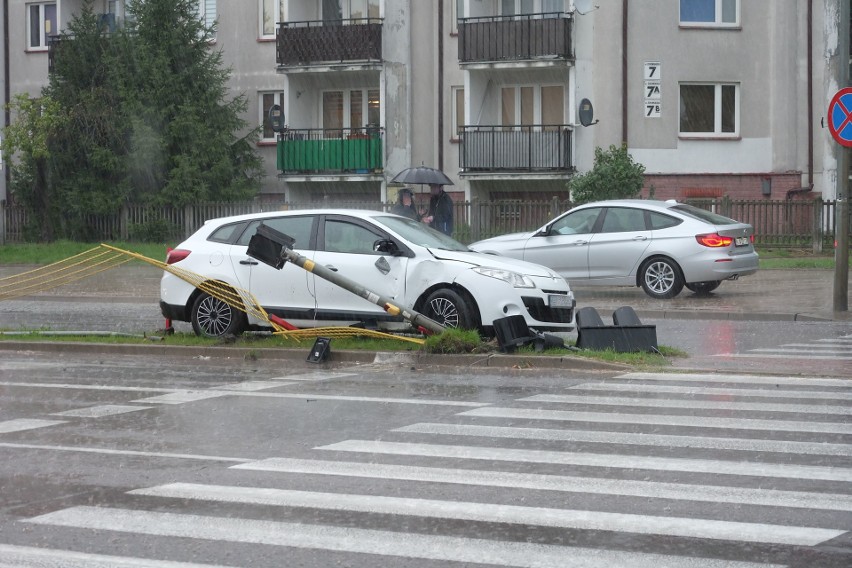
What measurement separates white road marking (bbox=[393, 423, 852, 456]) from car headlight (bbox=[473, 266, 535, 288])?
4487mm

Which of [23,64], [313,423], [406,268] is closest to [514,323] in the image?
[406,268]

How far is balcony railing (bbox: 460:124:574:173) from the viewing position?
124 feet

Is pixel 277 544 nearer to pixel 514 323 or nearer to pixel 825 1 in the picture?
pixel 514 323

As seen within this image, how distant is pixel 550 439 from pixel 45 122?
3277cm

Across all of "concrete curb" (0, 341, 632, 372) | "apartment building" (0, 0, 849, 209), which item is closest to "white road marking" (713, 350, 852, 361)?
"concrete curb" (0, 341, 632, 372)

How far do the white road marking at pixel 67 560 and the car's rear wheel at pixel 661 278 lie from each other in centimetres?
1616

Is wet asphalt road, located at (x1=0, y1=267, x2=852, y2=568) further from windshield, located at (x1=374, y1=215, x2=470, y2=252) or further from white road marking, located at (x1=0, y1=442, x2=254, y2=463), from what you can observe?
windshield, located at (x1=374, y1=215, x2=470, y2=252)

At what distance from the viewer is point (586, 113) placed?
36.8m

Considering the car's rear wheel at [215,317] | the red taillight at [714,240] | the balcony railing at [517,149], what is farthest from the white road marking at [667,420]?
the balcony railing at [517,149]

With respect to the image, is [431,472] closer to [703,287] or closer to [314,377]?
[314,377]

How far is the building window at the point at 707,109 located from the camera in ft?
122

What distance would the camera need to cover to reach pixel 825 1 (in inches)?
1403

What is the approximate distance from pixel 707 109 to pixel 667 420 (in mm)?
29166

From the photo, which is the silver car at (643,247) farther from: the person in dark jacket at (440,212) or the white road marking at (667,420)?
the white road marking at (667,420)
